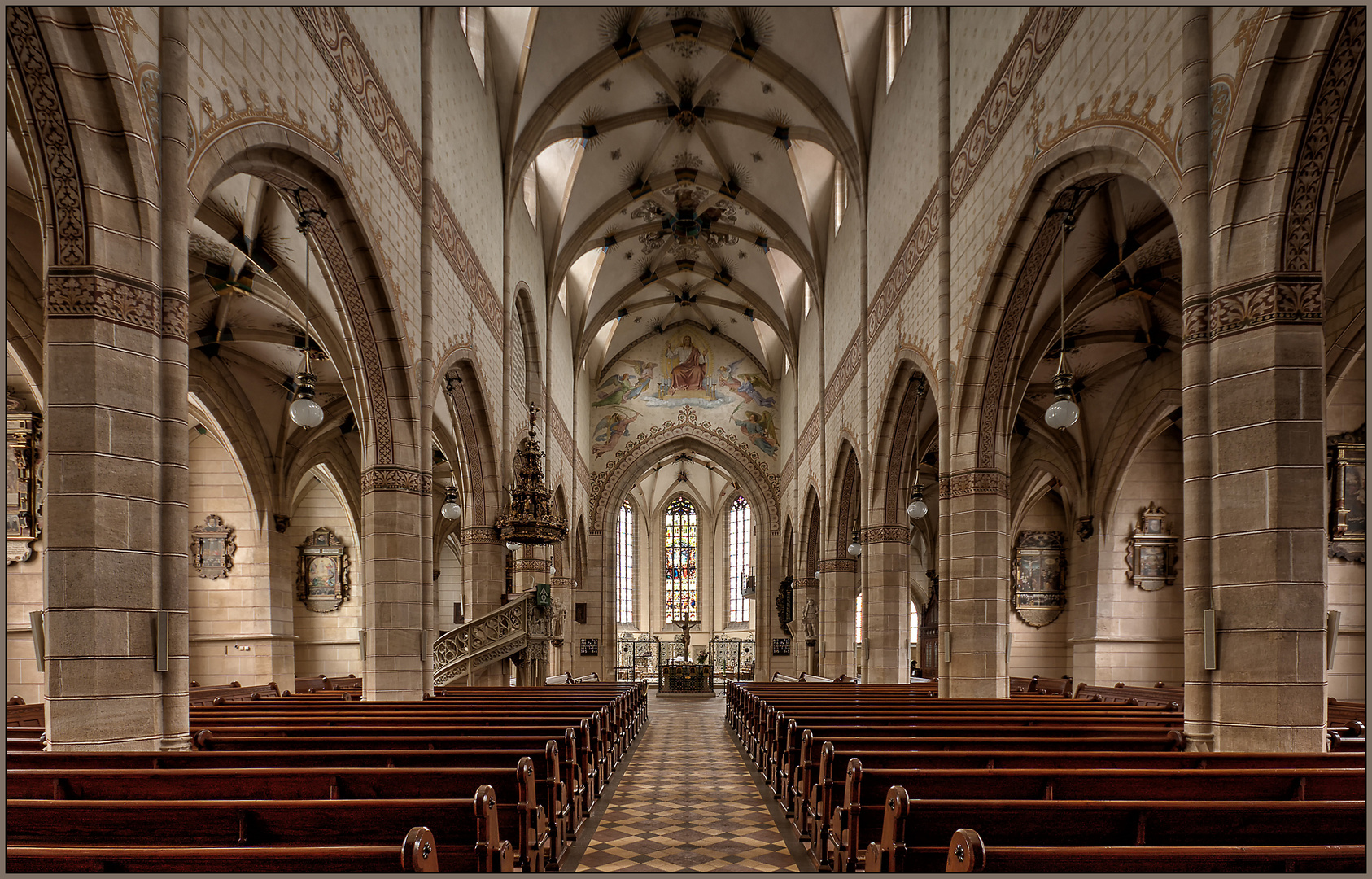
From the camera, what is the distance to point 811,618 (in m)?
27.0

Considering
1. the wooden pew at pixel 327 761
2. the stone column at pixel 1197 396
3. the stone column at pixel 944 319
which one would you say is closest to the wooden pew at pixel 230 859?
the wooden pew at pixel 327 761

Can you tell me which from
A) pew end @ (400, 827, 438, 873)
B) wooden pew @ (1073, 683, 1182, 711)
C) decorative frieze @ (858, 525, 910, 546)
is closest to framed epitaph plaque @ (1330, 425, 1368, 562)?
wooden pew @ (1073, 683, 1182, 711)

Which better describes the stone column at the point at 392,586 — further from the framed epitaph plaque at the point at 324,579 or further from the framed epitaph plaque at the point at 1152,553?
the framed epitaph plaque at the point at 1152,553

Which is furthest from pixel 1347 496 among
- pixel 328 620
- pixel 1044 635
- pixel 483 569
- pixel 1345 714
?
pixel 328 620

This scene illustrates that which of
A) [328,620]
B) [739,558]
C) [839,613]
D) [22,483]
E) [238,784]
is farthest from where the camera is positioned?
[739,558]

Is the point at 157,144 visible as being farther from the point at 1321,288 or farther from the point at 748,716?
the point at 748,716

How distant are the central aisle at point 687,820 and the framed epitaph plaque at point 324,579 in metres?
13.9

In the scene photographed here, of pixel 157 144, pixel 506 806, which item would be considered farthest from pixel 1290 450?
pixel 157 144

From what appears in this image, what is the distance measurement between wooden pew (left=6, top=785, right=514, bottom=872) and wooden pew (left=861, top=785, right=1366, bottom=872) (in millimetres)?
1965

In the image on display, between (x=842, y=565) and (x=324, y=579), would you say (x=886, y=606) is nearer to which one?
(x=842, y=565)

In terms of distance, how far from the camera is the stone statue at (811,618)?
26.5 meters

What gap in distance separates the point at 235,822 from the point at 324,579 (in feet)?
72.7

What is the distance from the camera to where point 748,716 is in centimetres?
1296

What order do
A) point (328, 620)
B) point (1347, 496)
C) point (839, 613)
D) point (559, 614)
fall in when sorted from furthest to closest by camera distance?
point (559, 614), point (328, 620), point (839, 613), point (1347, 496)
